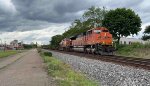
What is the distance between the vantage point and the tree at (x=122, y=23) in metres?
68.5

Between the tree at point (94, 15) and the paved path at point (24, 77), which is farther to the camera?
the tree at point (94, 15)

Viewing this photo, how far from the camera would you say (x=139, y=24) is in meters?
70.7

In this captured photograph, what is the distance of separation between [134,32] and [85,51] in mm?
23308

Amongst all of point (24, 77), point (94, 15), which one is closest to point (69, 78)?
point (24, 77)

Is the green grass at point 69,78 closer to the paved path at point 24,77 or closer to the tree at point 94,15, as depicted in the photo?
the paved path at point 24,77

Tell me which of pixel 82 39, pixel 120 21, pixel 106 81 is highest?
pixel 120 21

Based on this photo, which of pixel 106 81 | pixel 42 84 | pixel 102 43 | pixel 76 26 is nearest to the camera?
pixel 42 84

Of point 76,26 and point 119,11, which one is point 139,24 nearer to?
point 119,11

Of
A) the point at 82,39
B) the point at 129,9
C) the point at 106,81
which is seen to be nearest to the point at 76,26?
the point at 129,9

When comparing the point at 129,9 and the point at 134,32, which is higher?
the point at 129,9

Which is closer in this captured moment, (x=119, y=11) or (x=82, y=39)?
(x=82, y=39)

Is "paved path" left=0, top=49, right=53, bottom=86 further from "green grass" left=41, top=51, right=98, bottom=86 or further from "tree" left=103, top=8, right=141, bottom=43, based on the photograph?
"tree" left=103, top=8, right=141, bottom=43

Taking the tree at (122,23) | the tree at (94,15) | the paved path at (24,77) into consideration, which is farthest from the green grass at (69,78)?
the tree at (94,15)

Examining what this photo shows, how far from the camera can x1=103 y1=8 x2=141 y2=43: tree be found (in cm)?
6850
